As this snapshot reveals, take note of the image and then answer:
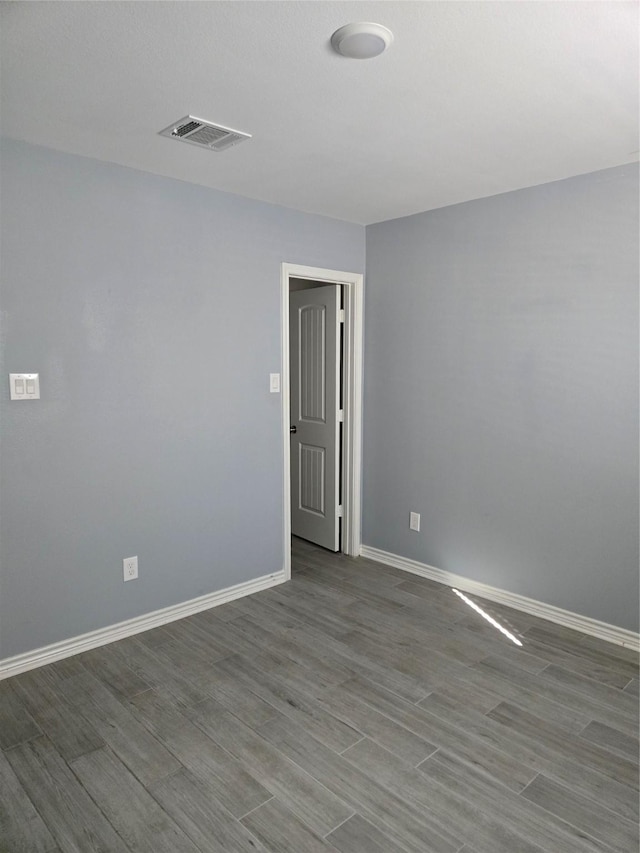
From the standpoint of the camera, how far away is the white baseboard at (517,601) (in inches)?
125

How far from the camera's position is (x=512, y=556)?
143 inches

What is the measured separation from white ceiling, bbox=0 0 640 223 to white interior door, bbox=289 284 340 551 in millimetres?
1425

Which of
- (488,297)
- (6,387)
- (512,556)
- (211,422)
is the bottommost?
(512,556)

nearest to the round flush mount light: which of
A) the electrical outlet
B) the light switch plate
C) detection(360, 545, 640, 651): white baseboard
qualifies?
the light switch plate

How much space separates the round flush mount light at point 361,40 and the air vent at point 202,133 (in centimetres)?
79

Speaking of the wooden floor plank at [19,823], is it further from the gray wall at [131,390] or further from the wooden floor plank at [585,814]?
the wooden floor plank at [585,814]

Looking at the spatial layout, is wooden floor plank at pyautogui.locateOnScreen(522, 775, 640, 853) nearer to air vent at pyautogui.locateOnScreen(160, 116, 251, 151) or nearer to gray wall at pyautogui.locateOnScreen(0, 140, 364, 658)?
gray wall at pyautogui.locateOnScreen(0, 140, 364, 658)

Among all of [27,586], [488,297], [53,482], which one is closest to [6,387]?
[53,482]

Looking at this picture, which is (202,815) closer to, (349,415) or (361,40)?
(361,40)

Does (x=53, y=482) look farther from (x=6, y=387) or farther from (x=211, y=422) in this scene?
(x=211, y=422)

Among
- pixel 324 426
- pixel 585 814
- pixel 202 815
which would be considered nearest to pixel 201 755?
pixel 202 815

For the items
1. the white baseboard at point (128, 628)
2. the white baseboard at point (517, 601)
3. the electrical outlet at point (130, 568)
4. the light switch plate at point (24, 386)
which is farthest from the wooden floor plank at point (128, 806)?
the white baseboard at point (517, 601)

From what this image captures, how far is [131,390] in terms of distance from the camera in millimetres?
3158

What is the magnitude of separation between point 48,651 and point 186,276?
84.0 inches
